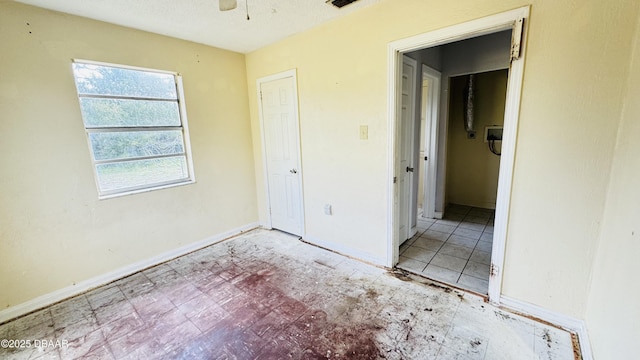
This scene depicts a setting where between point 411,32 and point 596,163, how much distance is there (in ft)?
5.10

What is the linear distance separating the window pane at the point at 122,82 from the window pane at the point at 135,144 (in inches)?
15.9

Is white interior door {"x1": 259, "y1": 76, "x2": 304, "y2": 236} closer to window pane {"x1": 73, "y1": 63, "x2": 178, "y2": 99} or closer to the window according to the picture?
the window

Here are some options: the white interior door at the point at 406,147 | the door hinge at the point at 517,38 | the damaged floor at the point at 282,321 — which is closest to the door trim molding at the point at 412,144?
the white interior door at the point at 406,147

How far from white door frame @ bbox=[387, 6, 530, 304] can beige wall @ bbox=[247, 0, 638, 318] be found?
1.6 inches

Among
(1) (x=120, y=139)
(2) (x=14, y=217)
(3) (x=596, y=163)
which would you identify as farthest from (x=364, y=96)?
(2) (x=14, y=217)

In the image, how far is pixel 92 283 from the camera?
8.11ft

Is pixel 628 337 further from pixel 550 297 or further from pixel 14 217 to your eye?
pixel 14 217

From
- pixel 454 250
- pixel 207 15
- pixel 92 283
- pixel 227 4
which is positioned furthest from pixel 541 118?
pixel 92 283

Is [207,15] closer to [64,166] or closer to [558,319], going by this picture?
[64,166]

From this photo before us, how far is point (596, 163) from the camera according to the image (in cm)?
154

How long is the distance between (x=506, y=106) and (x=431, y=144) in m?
2.01

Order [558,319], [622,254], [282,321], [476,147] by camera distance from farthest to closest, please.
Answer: [476,147] < [282,321] < [558,319] < [622,254]

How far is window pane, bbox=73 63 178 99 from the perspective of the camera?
2.36 meters

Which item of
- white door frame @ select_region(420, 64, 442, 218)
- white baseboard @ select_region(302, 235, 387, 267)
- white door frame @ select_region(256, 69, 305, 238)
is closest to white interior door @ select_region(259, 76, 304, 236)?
white door frame @ select_region(256, 69, 305, 238)
